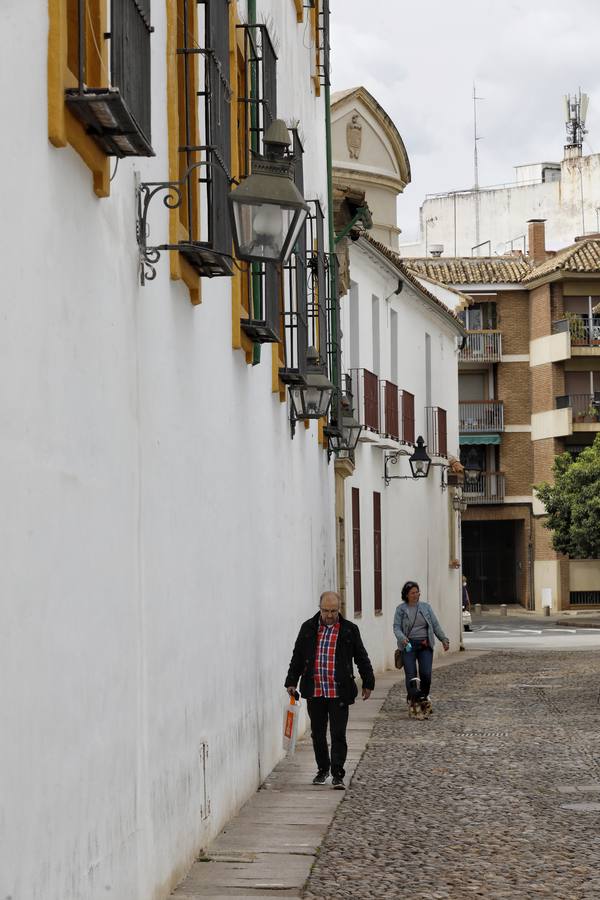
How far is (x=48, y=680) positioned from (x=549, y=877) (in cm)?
404

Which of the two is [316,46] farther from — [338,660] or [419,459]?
[419,459]

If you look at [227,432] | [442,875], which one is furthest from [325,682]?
[442,875]

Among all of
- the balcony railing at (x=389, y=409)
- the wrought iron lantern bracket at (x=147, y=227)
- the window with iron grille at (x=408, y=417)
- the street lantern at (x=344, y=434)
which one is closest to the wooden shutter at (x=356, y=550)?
the balcony railing at (x=389, y=409)

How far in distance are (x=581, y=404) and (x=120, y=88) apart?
55.0 meters

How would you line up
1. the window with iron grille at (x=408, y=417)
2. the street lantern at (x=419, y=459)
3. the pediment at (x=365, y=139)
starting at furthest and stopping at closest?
the pediment at (x=365, y=139) < the window with iron grille at (x=408, y=417) < the street lantern at (x=419, y=459)

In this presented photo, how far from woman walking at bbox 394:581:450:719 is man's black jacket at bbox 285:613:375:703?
5666 millimetres

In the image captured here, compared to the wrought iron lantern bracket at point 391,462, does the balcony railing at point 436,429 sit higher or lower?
higher

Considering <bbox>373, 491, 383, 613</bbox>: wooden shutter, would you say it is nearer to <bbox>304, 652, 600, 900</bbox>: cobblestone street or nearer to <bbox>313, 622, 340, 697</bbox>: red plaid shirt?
<bbox>304, 652, 600, 900</bbox>: cobblestone street

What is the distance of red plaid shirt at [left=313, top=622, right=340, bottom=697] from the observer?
1220cm

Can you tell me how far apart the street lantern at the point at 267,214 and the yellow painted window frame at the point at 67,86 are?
197 centimetres

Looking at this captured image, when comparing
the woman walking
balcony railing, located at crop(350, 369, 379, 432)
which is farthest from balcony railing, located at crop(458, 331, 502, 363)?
the woman walking

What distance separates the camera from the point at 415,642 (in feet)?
59.3

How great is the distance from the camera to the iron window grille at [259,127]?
11109 mm

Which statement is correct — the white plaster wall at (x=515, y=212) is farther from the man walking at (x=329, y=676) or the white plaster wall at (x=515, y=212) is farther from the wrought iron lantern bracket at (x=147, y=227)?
the wrought iron lantern bracket at (x=147, y=227)
